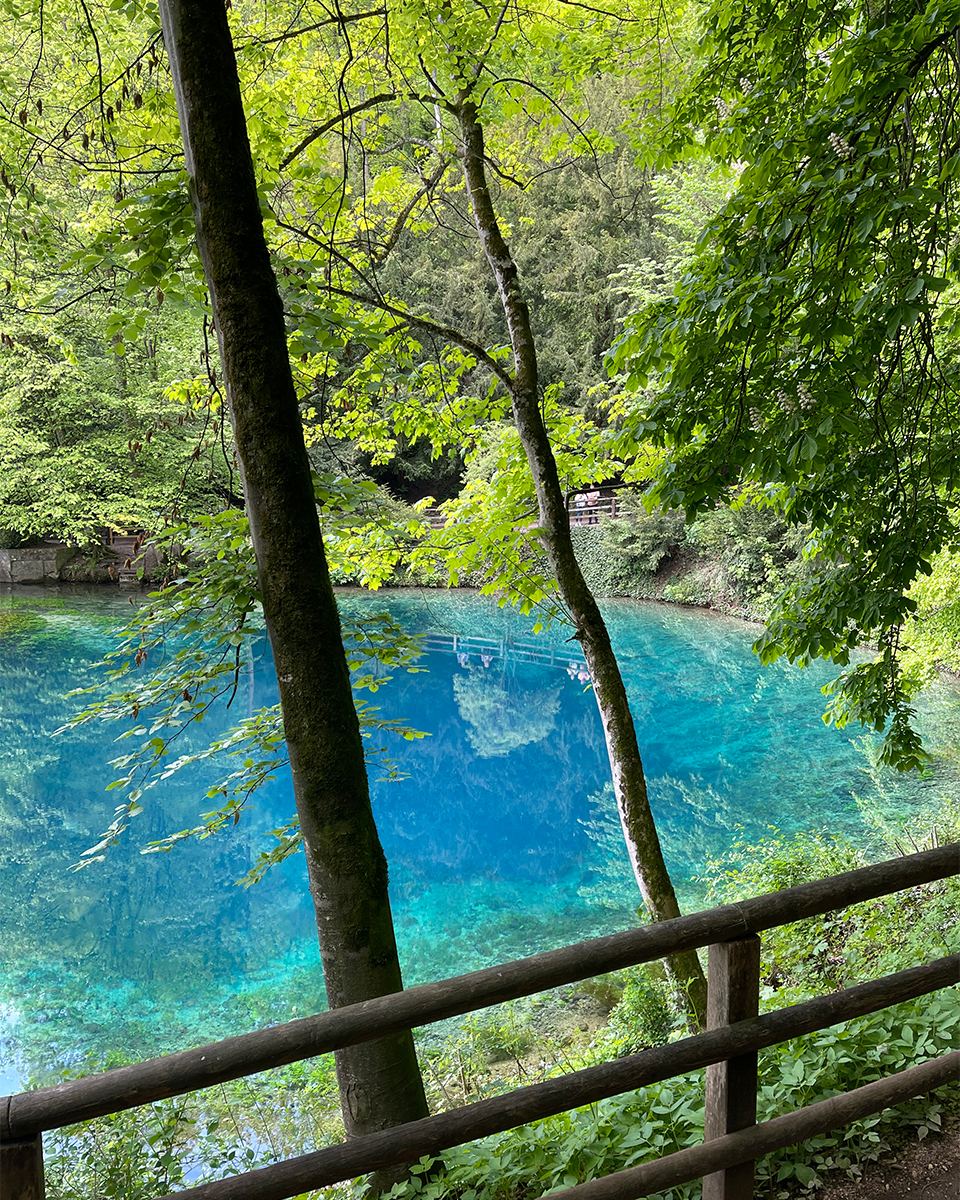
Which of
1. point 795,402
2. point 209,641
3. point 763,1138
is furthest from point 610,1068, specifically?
point 795,402

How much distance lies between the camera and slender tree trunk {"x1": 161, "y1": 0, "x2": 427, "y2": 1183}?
2309 millimetres

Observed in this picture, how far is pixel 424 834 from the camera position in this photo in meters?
11.0

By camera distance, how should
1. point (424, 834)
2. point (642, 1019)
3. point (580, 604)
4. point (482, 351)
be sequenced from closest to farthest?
point (642, 1019), point (580, 604), point (482, 351), point (424, 834)

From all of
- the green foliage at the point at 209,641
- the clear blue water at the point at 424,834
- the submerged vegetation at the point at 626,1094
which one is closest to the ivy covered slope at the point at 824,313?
the green foliage at the point at 209,641

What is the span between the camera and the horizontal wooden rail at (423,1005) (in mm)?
1564

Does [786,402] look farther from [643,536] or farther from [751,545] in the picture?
[643,536]

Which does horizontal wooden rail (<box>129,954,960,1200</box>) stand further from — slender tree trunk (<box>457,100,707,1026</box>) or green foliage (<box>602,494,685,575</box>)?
green foliage (<box>602,494,685,575</box>)

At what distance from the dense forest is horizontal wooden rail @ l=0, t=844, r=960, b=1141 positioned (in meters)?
0.66

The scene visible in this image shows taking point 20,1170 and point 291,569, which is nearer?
point 20,1170

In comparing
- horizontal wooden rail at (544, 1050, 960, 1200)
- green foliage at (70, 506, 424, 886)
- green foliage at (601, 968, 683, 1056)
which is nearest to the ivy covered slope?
green foliage at (70, 506, 424, 886)

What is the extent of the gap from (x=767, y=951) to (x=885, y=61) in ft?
16.9

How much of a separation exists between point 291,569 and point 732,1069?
176 cm

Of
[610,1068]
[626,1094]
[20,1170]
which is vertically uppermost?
[20,1170]

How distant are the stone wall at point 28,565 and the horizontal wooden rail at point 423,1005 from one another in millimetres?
28167
